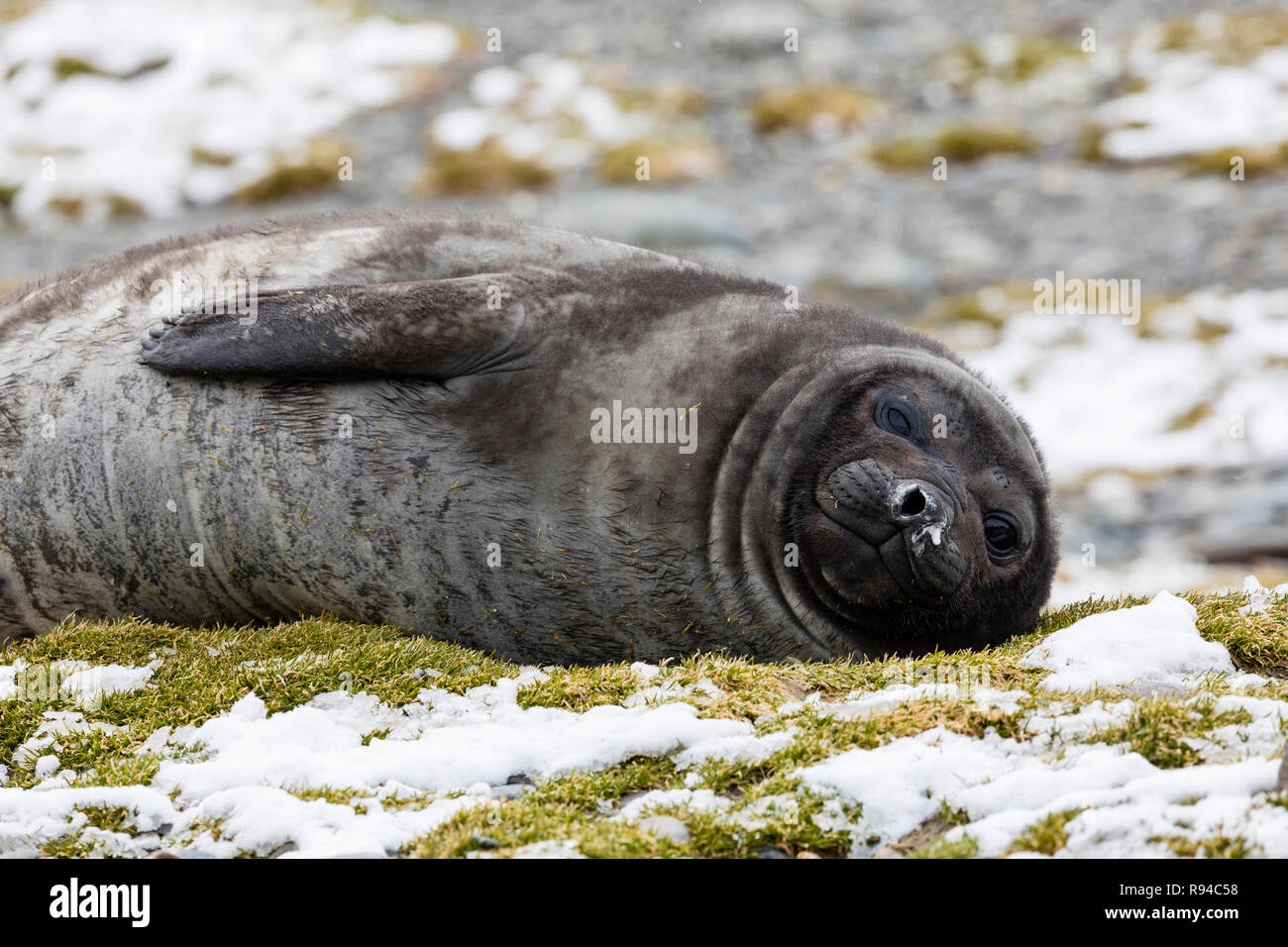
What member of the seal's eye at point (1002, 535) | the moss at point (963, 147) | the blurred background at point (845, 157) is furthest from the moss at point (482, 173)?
the seal's eye at point (1002, 535)

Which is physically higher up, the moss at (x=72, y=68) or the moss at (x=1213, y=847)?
the moss at (x=72, y=68)

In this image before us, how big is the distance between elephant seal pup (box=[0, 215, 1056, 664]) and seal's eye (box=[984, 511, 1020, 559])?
18mm

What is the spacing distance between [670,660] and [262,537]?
1.81m

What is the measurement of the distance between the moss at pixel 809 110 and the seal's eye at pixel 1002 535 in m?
18.4

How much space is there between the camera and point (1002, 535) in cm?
591

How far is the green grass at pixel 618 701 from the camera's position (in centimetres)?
387

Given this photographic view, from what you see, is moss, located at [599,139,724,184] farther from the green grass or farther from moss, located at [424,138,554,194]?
the green grass

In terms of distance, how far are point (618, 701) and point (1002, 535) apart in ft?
6.42

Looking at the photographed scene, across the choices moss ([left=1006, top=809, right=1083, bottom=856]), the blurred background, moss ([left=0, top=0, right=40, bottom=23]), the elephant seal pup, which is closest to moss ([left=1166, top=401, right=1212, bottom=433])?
the blurred background

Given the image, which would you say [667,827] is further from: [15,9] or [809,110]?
[15,9]

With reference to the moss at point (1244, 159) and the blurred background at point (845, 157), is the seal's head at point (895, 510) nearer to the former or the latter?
the blurred background at point (845, 157)

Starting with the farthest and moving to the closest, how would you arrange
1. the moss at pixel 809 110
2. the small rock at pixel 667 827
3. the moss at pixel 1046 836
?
the moss at pixel 809 110
the small rock at pixel 667 827
the moss at pixel 1046 836

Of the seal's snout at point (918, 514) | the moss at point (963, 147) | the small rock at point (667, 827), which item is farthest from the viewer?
the moss at point (963, 147)
